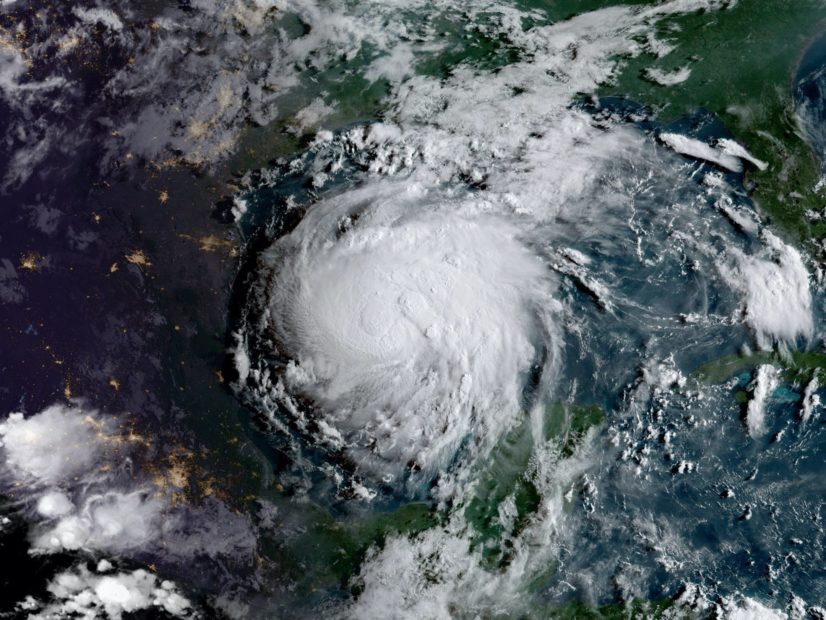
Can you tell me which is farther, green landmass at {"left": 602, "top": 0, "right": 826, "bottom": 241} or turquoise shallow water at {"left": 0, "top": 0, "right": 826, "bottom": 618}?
green landmass at {"left": 602, "top": 0, "right": 826, "bottom": 241}

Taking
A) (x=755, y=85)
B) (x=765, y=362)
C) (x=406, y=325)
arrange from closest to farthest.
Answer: (x=406, y=325)
(x=765, y=362)
(x=755, y=85)

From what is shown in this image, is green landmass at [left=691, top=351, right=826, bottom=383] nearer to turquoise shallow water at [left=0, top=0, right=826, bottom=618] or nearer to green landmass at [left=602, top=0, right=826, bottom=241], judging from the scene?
turquoise shallow water at [left=0, top=0, right=826, bottom=618]

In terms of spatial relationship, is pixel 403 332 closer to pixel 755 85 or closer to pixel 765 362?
pixel 765 362

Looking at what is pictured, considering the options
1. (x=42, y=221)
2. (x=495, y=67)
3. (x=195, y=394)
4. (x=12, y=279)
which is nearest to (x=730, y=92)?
(x=495, y=67)

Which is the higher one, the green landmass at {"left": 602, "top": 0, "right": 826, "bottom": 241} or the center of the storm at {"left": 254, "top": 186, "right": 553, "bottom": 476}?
the green landmass at {"left": 602, "top": 0, "right": 826, "bottom": 241}

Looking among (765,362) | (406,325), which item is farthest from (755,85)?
(406,325)

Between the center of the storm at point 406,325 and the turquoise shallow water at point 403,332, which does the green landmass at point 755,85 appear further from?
the center of the storm at point 406,325

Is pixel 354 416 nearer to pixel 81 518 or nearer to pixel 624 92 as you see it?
pixel 81 518

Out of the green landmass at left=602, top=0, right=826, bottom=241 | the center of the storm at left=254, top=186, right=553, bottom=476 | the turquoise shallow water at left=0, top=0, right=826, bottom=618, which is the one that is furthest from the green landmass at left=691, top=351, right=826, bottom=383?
the center of the storm at left=254, top=186, right=553, bottom=476

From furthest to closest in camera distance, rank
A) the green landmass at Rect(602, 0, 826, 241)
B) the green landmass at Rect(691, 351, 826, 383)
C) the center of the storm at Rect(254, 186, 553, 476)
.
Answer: the green landmass at Rect(602, 0, 826, 241) → the green landmass at Rect(691, 351, 826, 383) → the center of the storm at Rect(254, 186, 553, 476)

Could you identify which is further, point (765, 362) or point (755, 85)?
point (755, 85)

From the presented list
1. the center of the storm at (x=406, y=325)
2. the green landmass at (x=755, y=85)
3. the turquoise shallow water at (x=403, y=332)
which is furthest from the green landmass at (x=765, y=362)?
the center of the storm at (x=406, y=325)
